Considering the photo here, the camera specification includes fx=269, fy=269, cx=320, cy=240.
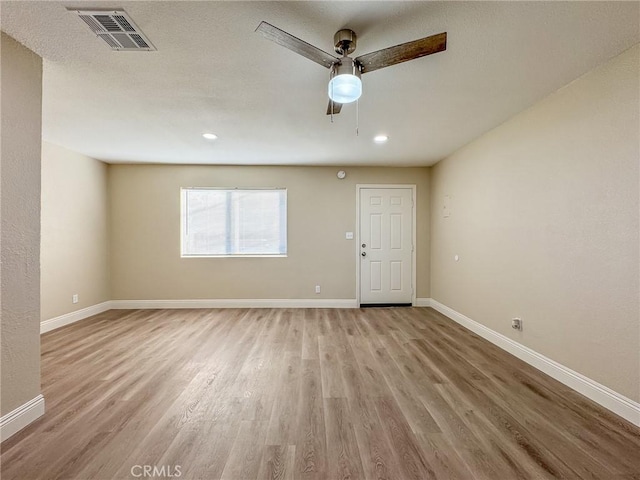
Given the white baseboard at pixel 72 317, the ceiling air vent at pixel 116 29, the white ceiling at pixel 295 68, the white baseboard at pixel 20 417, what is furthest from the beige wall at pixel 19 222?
the white baseboard at pixel 72 317

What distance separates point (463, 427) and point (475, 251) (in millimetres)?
2329

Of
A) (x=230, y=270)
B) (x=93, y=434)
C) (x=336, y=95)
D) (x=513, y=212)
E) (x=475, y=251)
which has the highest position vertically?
(x=336, y=95)

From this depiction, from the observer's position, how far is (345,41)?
5.29 feet

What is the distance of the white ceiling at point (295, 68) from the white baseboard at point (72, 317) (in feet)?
7.87

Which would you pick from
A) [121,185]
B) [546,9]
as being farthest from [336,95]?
[121,185]

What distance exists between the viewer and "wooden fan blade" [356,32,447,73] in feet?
4.72

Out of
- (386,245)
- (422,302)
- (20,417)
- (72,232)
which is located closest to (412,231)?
(386,245)

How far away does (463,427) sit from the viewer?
174 centimetres

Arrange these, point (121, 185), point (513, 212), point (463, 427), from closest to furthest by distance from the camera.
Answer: point (463, 427) → point (513, 212) → point (121, 185)

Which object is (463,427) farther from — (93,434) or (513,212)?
(93,434)

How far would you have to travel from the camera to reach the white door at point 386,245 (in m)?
4.83

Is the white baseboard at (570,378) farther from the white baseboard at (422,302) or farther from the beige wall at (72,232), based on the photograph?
the beige wall at (72,232)

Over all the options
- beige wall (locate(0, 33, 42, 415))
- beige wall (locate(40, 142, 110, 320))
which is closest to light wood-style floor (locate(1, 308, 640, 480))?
beige wall (locate(0, 33, 42, 415))

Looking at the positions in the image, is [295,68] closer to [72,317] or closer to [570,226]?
[570,226]
